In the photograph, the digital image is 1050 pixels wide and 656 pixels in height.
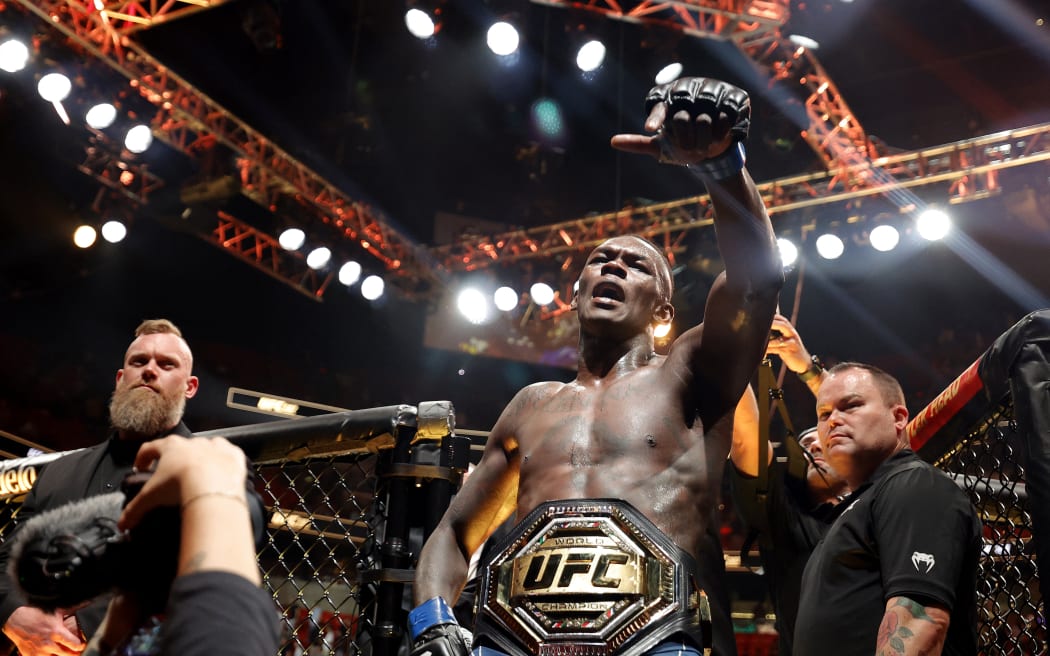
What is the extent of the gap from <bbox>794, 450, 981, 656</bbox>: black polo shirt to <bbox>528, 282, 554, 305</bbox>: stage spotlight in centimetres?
662

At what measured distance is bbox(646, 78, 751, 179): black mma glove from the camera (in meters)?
1.71

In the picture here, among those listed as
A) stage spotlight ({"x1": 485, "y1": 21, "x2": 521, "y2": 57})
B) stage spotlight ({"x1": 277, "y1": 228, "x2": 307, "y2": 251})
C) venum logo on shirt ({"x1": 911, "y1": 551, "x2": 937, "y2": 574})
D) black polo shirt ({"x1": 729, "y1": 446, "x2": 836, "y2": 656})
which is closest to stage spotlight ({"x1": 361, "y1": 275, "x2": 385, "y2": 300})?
stage spotlight ({"x1": 277, "y1": 228, "x2": 307, "y2": 251})

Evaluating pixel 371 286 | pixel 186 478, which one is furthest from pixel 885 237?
pixel 186 478

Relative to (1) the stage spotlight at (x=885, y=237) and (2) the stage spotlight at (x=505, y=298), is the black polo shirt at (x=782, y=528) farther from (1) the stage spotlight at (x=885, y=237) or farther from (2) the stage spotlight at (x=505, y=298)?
(2) the stage spotlight at (x=505, y=298)

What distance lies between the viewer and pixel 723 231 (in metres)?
1.93

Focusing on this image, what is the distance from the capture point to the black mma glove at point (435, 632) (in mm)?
1705

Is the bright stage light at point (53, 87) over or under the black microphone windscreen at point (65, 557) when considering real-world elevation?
over

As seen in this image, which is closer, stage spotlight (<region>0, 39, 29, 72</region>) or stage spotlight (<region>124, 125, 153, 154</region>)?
stage spotlight (<region>0, 39, 29, 72</region>)

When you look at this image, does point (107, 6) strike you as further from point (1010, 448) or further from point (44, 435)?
point (1010, 448)

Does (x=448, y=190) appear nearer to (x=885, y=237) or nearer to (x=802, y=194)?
(x=802, y=194)

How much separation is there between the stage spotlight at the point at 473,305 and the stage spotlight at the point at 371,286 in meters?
0.86

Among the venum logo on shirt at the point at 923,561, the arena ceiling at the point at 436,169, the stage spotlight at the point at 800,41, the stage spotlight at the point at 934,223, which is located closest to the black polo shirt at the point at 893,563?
the venum logo on shirt at the point at 923,561

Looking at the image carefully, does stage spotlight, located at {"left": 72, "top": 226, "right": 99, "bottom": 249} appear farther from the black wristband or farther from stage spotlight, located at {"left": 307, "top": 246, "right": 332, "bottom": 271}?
the black wristband

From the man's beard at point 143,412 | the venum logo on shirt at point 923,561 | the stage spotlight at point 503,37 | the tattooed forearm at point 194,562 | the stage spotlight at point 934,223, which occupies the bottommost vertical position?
the tattooed forearm at point 194,562
